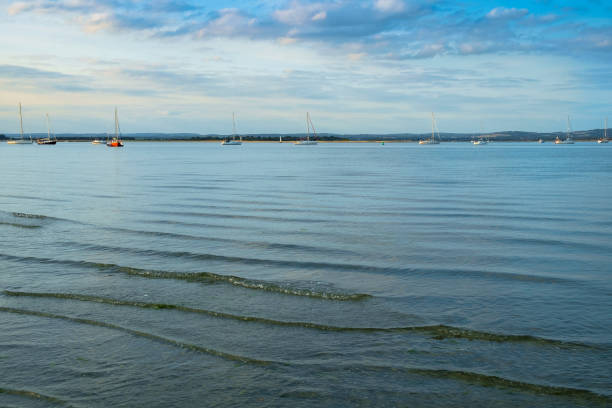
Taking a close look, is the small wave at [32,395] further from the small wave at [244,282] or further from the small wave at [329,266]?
the small wave at [329,266]

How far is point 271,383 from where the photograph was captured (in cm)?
628

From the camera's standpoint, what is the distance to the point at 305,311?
8.99 metres

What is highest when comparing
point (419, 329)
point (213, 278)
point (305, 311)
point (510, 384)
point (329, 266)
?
point (213, 278)

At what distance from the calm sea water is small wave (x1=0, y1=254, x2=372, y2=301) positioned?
0.06 m

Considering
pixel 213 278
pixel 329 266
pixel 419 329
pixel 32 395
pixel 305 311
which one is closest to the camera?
pixel 32 395

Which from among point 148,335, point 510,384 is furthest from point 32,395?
point 510,384

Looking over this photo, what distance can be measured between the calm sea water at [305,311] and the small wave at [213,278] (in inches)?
2.3

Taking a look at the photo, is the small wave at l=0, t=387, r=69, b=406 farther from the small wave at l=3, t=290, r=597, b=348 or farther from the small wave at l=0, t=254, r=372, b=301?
the small wave at l=0, t=254, r=372, b=301

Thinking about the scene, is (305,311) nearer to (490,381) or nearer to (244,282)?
(244,282)

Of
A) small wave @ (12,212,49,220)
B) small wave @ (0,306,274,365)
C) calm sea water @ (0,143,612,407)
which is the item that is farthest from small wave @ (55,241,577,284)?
small wave @ (12,212,49,220)

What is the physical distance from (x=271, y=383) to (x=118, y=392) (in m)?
1.74

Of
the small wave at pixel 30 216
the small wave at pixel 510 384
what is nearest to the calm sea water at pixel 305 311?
the small wave at pixel 510 384

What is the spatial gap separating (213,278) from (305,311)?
2.89m

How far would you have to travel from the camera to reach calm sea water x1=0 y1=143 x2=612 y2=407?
619 centimetres
